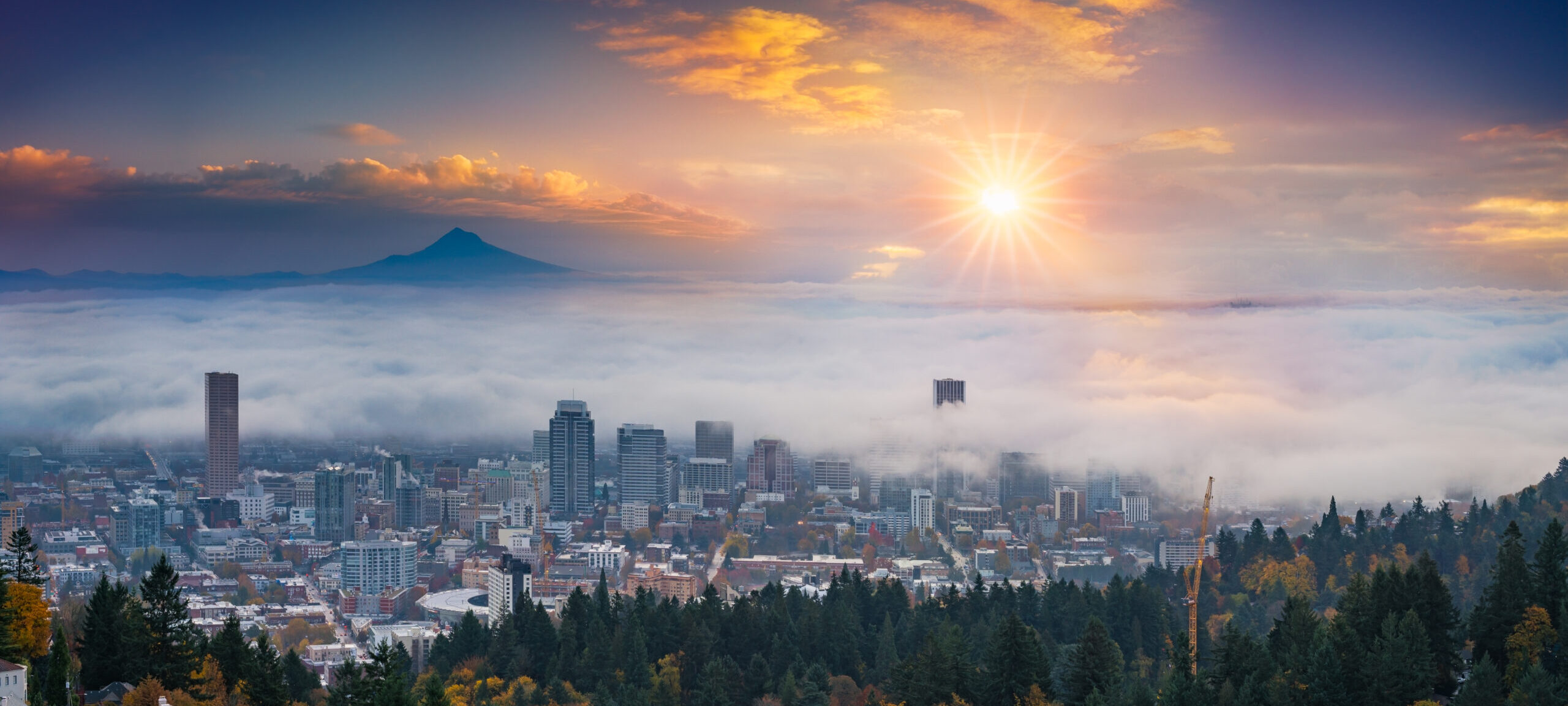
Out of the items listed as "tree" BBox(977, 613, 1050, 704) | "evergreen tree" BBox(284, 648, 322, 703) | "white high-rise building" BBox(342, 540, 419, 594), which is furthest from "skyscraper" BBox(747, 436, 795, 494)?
"tree" BBox(977, 613, 1050, 704)

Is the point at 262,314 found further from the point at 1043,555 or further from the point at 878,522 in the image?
the point at 1043,555

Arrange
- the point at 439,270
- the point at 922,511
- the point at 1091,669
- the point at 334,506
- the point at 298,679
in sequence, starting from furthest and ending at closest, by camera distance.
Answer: the point at 439,270 → the point at 922,511 → the point at 334,506 → the point at 298,679 → the point at 1091,669

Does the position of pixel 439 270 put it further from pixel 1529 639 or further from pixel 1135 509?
pixel 1529 639

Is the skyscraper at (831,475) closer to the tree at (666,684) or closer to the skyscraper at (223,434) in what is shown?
the skyscraper at (223,434)

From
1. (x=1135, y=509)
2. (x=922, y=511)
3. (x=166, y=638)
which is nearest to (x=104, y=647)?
(x=166, y=638)

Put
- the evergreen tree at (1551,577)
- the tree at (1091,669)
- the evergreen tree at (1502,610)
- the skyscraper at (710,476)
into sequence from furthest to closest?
the skyscraper at (710,476) → the tree at (1091,669) → the evergreen tree at (1551,577) → the evergreen tree at (1502,610)

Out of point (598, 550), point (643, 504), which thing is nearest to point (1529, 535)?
point (598, 550)

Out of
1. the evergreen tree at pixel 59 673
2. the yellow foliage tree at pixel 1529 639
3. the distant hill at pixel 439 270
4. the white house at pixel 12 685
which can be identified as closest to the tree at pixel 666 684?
the evergreen tree at pixel 59 673
